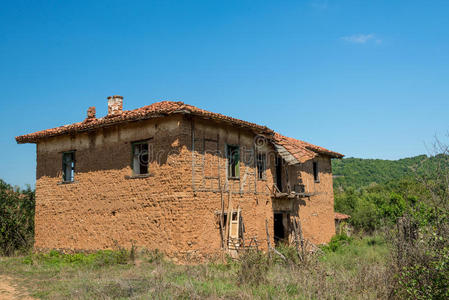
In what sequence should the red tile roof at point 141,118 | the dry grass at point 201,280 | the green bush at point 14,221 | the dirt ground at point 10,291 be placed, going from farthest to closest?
1. the green bush at point 14,221
2. the red tile roof at point 141,118
3. the dirt ground at point 10,291
4. the dry grass at point 201,280

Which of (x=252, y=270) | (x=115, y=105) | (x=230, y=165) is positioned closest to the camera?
(x=252, y=270)

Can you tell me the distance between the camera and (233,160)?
1512cm

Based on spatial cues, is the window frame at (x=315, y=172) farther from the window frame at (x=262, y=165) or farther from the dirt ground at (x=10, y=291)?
the dirt ground at (x=10, y=291)

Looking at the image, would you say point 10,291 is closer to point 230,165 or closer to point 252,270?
point 252,270

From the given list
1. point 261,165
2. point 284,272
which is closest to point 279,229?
point 261,165

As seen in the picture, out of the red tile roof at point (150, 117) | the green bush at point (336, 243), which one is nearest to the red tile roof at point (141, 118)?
the red tile roof at point (150, 117)

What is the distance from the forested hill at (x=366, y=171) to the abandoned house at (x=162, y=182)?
1646 inches

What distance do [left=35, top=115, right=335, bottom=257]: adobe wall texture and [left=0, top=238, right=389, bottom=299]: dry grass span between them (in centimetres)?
118

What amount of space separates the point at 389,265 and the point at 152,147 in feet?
26.5

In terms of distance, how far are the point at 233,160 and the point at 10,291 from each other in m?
8.20

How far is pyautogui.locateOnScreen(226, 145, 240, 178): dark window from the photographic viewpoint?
48.9 ft

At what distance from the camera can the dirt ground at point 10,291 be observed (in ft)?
32.2

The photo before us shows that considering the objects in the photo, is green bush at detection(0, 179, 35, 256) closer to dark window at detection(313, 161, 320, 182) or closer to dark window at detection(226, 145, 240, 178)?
dark window at detection(226, 145, 240, 178)

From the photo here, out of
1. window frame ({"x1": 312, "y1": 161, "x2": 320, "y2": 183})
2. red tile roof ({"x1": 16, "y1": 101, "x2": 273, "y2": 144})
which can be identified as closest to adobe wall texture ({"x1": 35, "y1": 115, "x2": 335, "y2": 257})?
red tile roof ({"x1": 16, "y1": 101, "x2": 273, "y2": 144})
